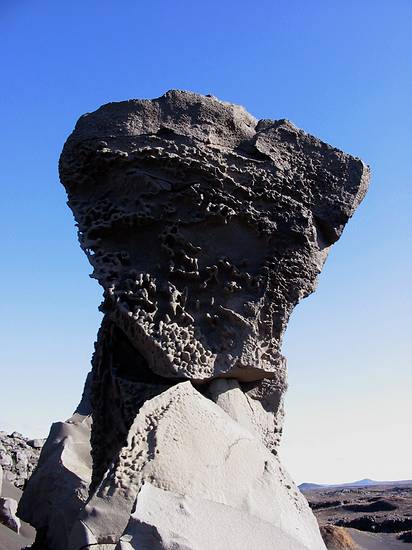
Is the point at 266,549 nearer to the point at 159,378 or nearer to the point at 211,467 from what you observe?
the point at 211,467

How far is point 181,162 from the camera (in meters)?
3.17

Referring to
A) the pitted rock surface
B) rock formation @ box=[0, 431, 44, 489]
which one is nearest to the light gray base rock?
the pitted rock surface

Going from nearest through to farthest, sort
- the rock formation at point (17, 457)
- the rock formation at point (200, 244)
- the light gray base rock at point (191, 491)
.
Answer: the light gray base rock at point (191, 491)
the rock formation at point (200, 244)
the rock formation at point (17, 457)

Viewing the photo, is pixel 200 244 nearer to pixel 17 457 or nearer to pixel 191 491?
A: pixel 191 491

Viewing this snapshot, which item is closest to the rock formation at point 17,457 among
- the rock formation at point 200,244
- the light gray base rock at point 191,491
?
the rock formation at point 200,244

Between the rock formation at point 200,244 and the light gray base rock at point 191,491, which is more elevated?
the rock formation at point 200,244

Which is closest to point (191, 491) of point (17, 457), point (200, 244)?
point (200, 244)

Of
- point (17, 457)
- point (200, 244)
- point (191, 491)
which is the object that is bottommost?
point (191, 491)

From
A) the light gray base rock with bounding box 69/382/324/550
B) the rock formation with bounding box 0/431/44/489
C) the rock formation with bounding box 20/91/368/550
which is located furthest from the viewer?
the rock formation with bounding box 0/431/44/489

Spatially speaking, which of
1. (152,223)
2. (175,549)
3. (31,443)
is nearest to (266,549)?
(175,549)

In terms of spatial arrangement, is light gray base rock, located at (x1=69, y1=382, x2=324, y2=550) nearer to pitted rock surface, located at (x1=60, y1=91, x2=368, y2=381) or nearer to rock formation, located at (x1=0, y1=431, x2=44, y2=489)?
pitted rock surface, located at (x1=60, y1=91, x2=368, y2=381)

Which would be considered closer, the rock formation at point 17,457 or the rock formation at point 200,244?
the rock formation at point 200,244

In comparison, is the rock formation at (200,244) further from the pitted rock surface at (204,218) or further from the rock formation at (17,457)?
the rock formation at (17,457)

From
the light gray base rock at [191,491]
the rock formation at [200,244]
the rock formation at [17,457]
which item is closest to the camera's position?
the light gray base rock at [191,491]
